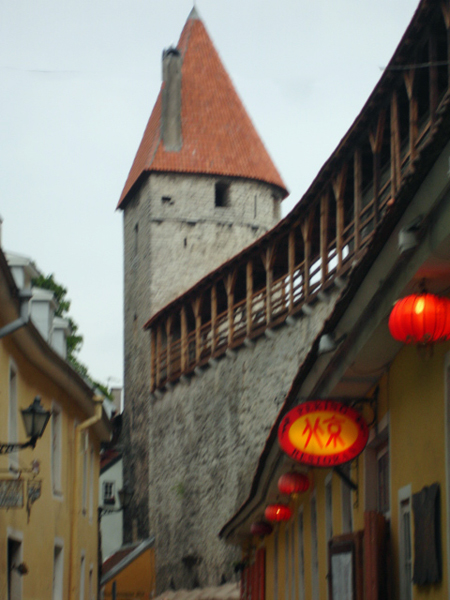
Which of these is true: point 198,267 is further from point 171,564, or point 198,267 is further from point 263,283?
point 171,564

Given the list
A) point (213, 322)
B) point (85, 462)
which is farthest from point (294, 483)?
point (213, 322)

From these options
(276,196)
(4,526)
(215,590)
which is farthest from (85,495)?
(276,196)

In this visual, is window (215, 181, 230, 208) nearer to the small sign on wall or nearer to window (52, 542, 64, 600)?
window (52, 542, 64, 600)

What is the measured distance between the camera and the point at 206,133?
32531mm

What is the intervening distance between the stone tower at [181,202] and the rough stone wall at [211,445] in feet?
6.56

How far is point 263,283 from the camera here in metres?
26.6

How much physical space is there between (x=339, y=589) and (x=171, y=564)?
20258 millimetres

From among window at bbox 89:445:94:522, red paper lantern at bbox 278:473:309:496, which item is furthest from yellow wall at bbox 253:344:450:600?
window at bbox 89:445:94:522

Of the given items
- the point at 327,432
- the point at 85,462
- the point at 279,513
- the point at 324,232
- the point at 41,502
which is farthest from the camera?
the point at 324,232

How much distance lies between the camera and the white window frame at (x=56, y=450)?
12.1 meters

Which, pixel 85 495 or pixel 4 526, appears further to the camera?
pixel 85 495

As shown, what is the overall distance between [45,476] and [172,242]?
20.4 m

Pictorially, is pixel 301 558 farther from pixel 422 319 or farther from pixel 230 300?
pixel 230 300

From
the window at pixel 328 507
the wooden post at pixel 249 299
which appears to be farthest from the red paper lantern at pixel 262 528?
the wooden post at pixel 249 299
